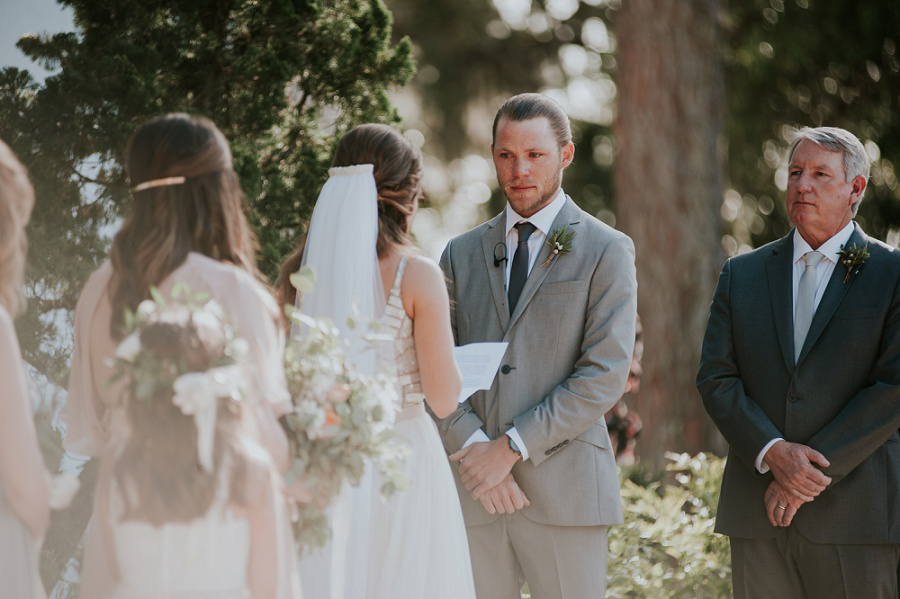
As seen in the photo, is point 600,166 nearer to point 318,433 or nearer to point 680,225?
point 680,225

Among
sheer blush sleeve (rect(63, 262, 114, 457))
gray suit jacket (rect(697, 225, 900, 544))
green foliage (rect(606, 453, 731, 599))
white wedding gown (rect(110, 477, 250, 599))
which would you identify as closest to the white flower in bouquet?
sheer blush sleeve (rect(63, 262, 114, 457))

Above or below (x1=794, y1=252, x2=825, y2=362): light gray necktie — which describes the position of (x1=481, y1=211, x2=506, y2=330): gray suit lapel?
above

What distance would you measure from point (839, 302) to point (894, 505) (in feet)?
2.57

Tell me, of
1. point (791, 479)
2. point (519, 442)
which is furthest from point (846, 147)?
point (519, 442)

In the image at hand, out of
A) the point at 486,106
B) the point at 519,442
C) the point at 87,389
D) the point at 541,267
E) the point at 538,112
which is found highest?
the point at 486,106

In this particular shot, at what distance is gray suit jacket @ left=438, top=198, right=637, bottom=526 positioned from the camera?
385 centimetres

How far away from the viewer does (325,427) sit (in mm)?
2859

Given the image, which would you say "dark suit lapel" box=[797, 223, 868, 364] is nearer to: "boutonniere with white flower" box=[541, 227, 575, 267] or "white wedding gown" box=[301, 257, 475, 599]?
"boutonniere with white flower" box=[541, 227, 575, 267]

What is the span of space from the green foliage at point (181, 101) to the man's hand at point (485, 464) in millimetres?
1508

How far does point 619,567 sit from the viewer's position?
5.18 m

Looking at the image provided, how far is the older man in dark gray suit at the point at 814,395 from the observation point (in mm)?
3869

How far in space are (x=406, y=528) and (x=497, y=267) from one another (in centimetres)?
118

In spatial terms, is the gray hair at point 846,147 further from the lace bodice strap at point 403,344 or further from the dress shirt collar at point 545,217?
the lace bodice strap at point 403,344

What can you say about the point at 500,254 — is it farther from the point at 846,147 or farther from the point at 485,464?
the point at 846,147
